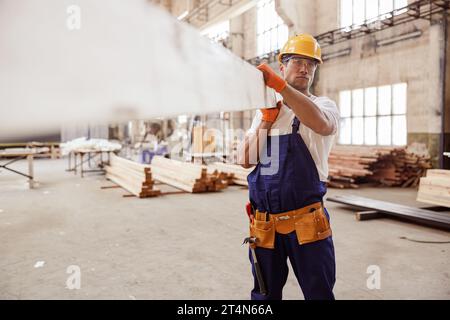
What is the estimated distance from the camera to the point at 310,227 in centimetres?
177

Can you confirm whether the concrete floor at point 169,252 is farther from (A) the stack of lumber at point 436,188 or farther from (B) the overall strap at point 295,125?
(B) the overall strap at point 295,125

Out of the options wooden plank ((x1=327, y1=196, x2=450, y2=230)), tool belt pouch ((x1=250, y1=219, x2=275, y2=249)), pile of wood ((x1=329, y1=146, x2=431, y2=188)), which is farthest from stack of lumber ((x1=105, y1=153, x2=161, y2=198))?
tool belt pouch ((x1=250, y1=219, x2=275, y2=249))

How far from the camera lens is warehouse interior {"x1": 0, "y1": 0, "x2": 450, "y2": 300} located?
3.09 m

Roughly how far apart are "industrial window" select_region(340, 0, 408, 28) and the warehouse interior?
1.6 inches

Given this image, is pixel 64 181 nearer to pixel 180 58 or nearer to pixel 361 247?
pixel 361 247

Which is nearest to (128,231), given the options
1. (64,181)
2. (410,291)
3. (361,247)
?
(361,247)

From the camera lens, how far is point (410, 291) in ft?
10.2

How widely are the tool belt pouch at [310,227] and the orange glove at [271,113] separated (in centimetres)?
51

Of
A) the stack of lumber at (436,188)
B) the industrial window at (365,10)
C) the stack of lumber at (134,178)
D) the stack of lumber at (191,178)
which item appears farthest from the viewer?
the industrial window at (365,10)

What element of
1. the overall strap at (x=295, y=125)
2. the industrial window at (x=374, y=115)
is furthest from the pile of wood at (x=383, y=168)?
the overall strap at (x=295, y=125)

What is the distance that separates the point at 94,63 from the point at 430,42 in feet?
34.7

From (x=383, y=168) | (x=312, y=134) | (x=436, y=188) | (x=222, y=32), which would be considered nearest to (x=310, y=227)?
(x=312, y=134)

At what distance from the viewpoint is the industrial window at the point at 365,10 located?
10.4m
